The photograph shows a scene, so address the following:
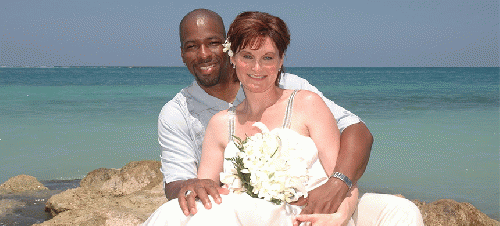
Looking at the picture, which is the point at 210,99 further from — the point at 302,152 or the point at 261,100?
the point at 302,152

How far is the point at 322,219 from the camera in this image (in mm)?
3365

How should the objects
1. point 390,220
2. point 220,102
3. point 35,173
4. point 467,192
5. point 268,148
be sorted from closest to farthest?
point 268,148 → point 390,220 → point 220,102 → point 467,192 → point 35,173

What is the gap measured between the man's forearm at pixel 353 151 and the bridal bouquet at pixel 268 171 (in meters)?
0.36

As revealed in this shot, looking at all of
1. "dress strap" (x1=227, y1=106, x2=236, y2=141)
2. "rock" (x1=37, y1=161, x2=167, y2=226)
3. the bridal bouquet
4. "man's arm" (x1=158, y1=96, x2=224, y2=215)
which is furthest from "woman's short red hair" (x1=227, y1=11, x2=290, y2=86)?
"rock" (x1=37, y1=161, x2=167, y2=226)

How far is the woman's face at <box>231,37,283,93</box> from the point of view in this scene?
11.9 feet

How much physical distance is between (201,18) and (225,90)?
0.66 meters

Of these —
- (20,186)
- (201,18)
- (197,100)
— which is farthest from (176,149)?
(20,186)

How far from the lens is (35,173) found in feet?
36.3

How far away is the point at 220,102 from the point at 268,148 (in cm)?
157

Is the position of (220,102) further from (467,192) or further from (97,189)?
(467,192)

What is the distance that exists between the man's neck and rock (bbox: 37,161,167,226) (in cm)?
181

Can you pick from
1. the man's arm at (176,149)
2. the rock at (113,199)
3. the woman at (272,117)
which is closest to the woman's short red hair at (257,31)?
the woman at (272,117)

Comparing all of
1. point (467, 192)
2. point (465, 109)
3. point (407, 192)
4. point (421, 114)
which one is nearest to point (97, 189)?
point (407, 192)

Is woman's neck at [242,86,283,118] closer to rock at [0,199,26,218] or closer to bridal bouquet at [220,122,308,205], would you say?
bridal bouquet at [220,122,308,205]
